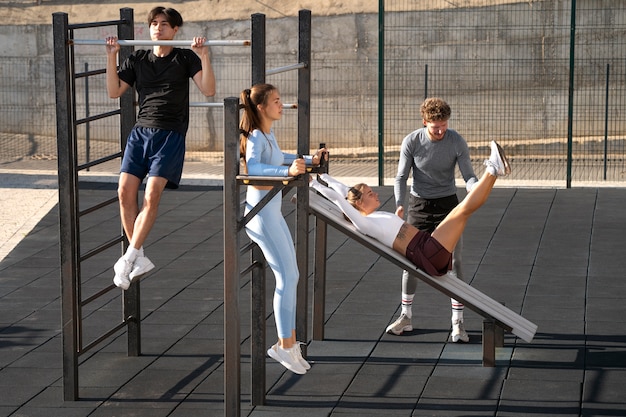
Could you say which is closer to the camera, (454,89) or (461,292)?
(461,292)

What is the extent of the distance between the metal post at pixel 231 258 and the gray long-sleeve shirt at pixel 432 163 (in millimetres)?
2211

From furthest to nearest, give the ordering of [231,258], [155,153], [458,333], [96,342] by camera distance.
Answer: [458,333] < [96,342] < [155,153] < [231,258]

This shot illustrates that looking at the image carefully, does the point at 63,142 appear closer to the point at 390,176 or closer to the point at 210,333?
the point at 210,333

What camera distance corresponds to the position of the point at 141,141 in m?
7.65

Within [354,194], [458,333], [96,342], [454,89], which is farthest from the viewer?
[454,89]

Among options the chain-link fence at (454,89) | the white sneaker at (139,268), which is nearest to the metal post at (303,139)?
the white sneaker at (139,268)

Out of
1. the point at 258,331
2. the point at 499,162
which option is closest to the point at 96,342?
the point at 258,331

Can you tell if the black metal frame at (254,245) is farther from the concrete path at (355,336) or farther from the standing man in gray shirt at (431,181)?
the standing man in gray shirt at (431,181)

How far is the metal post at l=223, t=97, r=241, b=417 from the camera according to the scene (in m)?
6.74

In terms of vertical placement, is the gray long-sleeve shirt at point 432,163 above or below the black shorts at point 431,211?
above

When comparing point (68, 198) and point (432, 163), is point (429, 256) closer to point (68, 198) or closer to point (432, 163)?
point (432, 163)

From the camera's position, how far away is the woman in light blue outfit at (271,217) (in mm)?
7148

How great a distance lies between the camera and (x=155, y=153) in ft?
24.9

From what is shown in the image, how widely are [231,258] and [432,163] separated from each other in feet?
8.16
